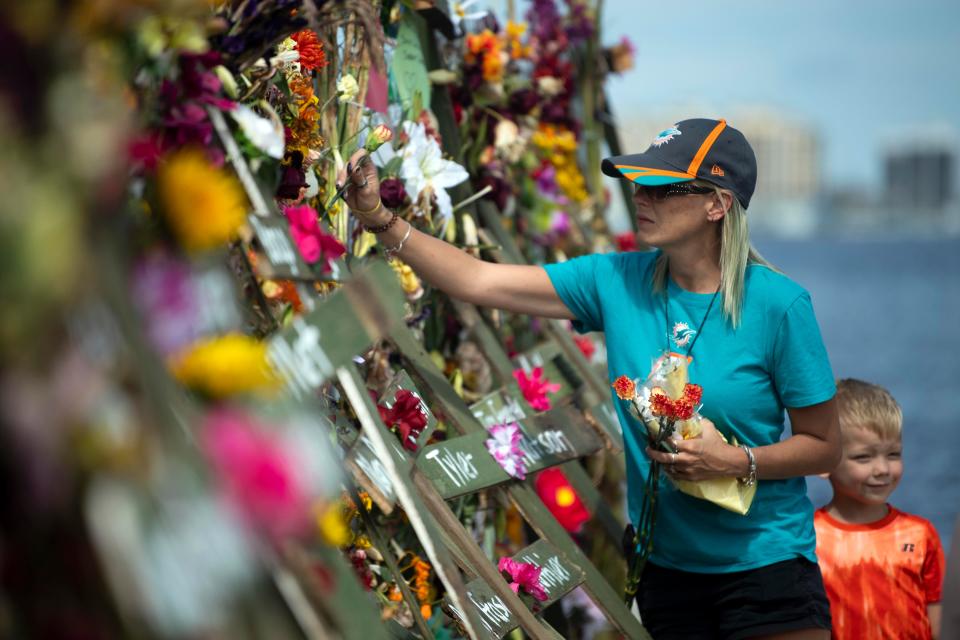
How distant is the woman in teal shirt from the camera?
2.56 meters

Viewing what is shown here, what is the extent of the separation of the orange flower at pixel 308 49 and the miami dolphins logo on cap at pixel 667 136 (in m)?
0.78

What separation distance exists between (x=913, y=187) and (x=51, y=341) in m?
159

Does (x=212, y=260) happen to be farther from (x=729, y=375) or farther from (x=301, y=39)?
(x=729, y=375)

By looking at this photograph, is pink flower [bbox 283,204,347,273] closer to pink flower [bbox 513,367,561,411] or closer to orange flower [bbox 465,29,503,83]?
pink flower [bbox 513,367,561,411]

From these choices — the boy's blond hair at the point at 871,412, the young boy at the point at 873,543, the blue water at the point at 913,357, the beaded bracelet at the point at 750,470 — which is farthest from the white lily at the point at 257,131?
the boy's blond hair at the point at 871,412

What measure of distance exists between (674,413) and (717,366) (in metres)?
0.18

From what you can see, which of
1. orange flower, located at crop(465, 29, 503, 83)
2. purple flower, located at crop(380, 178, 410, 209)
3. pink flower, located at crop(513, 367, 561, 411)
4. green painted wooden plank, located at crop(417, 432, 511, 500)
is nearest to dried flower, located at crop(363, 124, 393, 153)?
purple flower, located at crop(380, 178, 410, 209)

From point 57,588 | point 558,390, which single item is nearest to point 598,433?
point 558,390

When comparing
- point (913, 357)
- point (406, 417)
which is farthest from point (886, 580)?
point (913, 357)

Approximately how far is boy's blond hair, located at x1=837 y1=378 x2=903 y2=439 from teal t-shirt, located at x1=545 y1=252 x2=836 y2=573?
0.58m

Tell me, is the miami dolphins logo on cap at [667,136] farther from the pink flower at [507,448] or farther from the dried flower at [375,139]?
the pink flower at [507,448]

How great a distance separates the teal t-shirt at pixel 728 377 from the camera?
255cm

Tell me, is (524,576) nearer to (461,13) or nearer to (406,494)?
(406,494)

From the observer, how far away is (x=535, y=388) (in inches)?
134
